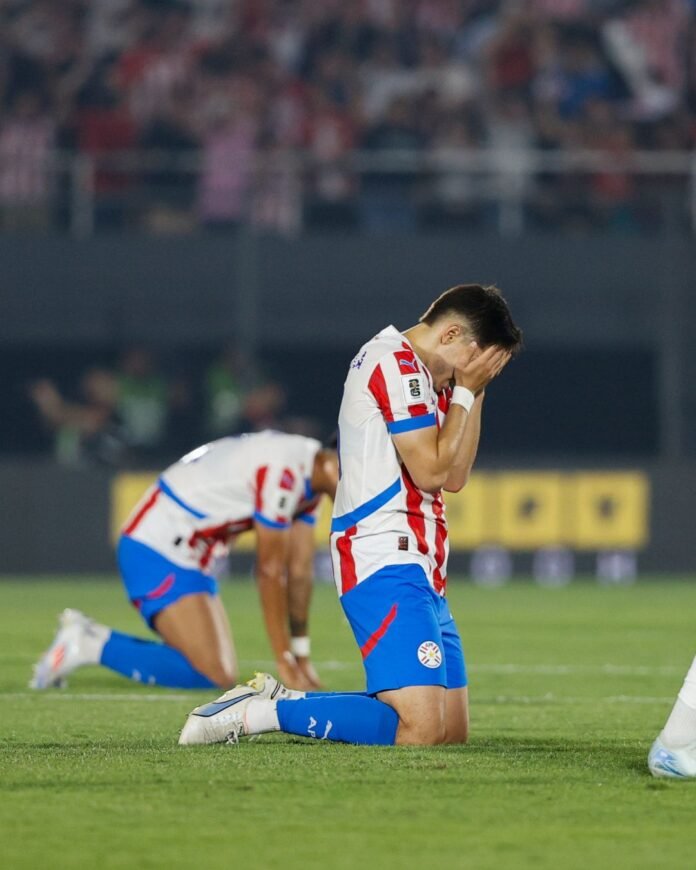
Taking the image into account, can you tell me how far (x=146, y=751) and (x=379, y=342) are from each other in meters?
1.65

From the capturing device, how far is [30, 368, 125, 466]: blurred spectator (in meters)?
16.7

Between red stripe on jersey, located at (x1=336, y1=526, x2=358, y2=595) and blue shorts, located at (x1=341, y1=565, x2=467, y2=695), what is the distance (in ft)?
0.12

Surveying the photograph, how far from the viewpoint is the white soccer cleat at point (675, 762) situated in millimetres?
5273

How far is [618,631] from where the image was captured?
12.4m

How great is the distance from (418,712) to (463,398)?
3.57 feet

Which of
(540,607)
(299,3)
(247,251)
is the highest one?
(299,3)

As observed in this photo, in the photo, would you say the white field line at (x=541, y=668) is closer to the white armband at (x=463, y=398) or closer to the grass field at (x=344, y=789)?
the grass field at (x=344, y=789)

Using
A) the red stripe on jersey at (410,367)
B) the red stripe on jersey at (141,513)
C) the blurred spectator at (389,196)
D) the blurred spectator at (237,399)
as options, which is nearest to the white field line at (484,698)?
the red stripe on jersey at (141,513)

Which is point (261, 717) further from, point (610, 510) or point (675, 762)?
point (610, 510)

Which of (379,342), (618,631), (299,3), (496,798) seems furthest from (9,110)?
(496,798)

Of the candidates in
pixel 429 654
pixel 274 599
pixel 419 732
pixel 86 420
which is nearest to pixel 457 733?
pixel 419 732

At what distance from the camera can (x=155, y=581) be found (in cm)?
882

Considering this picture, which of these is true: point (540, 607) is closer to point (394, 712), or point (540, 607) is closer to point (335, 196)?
point (335, 196)

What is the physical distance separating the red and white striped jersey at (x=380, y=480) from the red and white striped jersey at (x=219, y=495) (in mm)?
2200
